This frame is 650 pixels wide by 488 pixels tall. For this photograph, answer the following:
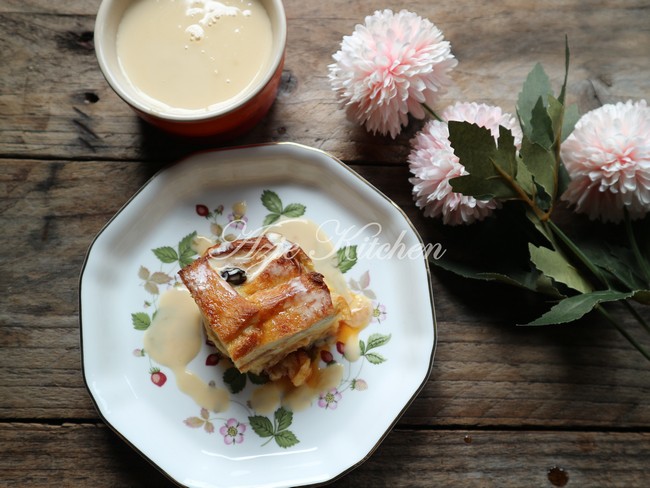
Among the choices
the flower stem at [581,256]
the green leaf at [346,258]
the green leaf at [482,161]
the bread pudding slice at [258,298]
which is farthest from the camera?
the green leaf at [346,258]

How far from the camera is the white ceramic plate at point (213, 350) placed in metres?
1.60

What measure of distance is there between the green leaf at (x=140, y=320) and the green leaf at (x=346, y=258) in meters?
0.55

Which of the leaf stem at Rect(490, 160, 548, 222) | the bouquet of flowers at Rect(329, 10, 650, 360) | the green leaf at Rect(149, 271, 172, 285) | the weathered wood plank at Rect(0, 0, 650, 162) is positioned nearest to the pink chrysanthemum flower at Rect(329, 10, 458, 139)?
the bouquet of flowers at Rect(329, 10, 650, 360)

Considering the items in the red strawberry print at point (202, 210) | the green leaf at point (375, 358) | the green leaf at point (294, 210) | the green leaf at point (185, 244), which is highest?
the green leaf at point (294, 210)

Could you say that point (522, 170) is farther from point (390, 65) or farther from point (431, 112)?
point (390, 65)

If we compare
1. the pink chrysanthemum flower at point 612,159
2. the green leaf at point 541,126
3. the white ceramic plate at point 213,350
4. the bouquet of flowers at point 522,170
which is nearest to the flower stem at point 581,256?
the bouquet of flowers at point 522,170

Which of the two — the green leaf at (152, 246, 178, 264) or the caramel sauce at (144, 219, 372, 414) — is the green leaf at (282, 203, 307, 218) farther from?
the green leaf at (152, 246, 178, 264)

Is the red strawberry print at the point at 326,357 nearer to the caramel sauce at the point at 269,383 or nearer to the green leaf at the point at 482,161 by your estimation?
the caramel sauce at the point at 269,383

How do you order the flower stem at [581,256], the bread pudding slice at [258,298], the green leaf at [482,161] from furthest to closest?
the flower stem at [581,256], the bread pudding slice at [258,298], the green leaf at [482,161]

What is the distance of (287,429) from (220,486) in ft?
0.73

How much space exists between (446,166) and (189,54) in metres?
0.73

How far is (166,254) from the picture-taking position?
171cm

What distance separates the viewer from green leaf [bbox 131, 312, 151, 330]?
5.45ft

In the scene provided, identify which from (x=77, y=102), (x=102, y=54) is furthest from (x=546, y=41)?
(x=77, y=102)
